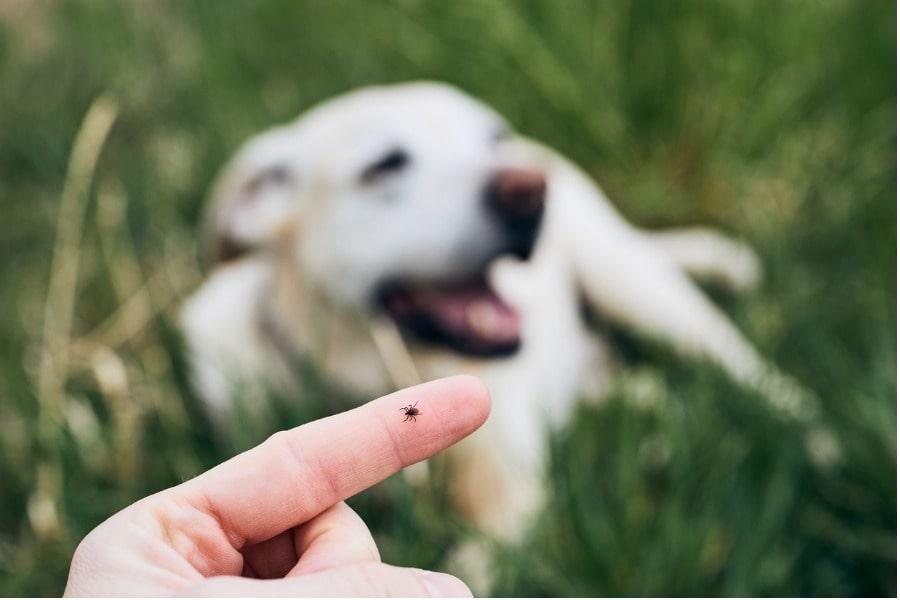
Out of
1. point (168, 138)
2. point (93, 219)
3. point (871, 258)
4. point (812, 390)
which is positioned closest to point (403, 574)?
point (812, 390)

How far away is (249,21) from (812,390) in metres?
2.07

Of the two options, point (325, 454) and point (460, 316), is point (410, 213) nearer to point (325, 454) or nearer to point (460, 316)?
point (460, 316)

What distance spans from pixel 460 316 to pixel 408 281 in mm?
106

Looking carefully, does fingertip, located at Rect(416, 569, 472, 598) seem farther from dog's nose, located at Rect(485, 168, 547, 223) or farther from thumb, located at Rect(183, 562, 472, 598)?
dog's nose, located at Rect(485, 168, 547, 223)

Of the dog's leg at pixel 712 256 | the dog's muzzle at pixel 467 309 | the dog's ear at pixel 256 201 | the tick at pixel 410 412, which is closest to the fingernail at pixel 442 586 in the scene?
the tick at pixel 410 412

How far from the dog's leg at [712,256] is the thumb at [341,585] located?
149 centimetres

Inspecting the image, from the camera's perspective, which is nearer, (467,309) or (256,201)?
(467,309)

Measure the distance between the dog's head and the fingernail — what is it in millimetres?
798

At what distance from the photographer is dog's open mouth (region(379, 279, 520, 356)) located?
157 cm

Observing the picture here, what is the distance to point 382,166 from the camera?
1573 millimetres

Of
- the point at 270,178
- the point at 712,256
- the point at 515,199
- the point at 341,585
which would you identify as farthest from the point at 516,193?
the point at 341,585

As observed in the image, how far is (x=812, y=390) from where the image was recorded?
1.64m

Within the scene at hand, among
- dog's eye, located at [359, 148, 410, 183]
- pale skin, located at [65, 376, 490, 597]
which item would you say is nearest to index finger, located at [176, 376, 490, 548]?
pale skin, located at [65, 376, 490, 597]

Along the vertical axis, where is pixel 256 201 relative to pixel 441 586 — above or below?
above
